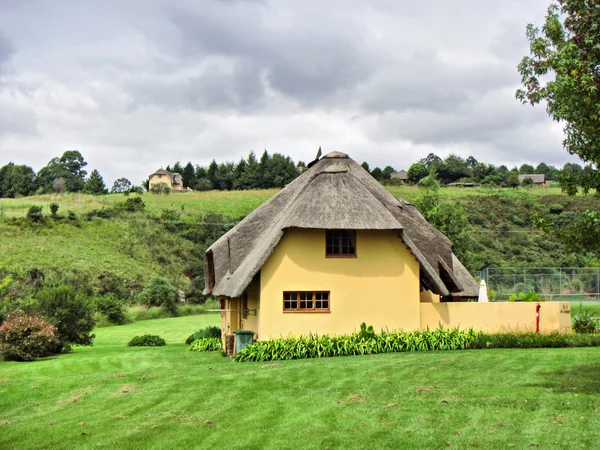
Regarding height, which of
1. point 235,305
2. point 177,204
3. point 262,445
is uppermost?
point 177,204

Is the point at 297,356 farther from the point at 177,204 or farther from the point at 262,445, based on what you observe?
the point at 177,204

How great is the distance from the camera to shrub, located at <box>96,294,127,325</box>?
52.4m

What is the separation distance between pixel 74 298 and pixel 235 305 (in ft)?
26.8

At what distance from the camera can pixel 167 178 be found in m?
117

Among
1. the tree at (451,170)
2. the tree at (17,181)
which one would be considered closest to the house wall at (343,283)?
the tree at (451,170)

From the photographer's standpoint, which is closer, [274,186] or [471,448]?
[471,448]

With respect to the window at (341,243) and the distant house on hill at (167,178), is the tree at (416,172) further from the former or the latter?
the window at (341,243)

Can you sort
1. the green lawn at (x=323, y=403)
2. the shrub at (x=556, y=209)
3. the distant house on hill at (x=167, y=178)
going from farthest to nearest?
the distant house on hill at (x=167, y=178) < the shrub at (x=556, y=209) < the green lawn at (x=323, y=403)

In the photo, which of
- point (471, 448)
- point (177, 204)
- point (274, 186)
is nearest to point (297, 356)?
point (471, 448)

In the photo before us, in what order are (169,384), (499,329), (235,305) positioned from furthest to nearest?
(235,305) → (499,329) → (169,384)

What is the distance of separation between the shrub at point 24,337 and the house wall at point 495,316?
605 inches

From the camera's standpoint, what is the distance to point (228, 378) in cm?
1950

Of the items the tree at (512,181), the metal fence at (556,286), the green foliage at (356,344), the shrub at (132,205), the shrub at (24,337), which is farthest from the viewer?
the tree at (512,181)

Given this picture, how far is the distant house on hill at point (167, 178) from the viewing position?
11588cm
